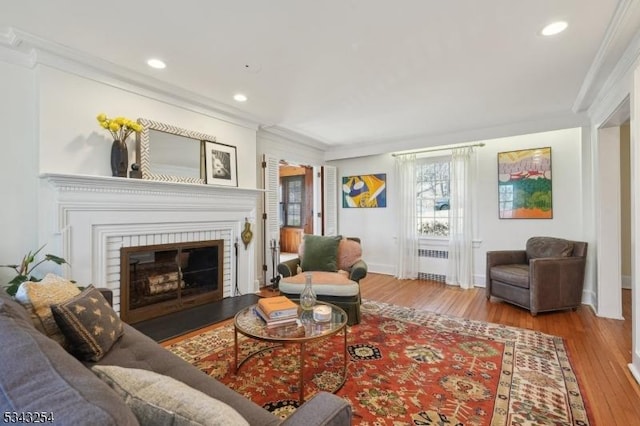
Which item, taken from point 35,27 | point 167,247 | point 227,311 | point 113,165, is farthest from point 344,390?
point 35,27

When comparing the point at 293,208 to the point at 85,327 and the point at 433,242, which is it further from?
the point at 85,327

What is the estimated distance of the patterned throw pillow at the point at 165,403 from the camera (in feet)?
2.24

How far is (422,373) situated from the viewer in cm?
220

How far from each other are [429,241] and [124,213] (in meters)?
4.48

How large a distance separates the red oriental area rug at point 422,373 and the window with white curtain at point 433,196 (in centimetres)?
236

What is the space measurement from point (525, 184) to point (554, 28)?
2.79 m

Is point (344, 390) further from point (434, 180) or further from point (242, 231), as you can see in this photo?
point (434, 180)

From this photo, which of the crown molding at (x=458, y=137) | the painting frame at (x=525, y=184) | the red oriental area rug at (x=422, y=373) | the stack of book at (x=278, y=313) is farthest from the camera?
the painting frame at (x=525, y=184)

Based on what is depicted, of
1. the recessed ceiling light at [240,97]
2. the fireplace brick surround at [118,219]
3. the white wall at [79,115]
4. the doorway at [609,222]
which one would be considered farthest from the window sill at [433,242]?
the white wall at [79,115]

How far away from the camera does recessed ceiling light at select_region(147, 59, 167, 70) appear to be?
2672mm

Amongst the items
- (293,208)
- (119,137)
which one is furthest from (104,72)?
(293,208)

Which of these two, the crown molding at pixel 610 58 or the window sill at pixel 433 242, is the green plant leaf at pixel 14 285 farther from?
the window sill at pixel 433 242

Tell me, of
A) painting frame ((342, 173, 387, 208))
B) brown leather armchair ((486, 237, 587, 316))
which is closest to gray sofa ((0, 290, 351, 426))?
brown leather armchair ((486, 237, 587, 316))

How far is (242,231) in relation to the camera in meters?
4.06
